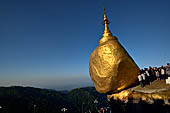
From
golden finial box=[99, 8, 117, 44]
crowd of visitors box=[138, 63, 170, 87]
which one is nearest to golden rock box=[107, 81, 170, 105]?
crowd of visitors box=[138, 63, 170, 87]

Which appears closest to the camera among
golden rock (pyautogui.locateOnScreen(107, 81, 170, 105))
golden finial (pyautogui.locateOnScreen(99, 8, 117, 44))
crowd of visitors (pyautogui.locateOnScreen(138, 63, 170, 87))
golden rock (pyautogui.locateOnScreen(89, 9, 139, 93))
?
golden rock (pyautogui.locateOnScreen(107, 81, 170, 105))

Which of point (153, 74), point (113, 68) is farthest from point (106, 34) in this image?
point (153, 74)

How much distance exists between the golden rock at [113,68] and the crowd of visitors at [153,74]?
0.85 metres

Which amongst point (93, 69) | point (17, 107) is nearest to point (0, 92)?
point (17, 107)

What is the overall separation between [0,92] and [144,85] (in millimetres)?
125137

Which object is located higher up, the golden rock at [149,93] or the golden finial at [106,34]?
the golden finial at [106,34]

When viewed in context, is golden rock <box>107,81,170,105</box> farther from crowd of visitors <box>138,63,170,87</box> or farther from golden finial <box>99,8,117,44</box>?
golden finial <box>99,8,117,44</box>

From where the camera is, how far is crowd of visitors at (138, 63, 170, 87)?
41.0ft

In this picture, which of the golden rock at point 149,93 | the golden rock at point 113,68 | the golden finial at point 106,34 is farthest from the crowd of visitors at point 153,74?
the golden finial at point 106,34

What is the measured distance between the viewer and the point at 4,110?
5519 centimetres

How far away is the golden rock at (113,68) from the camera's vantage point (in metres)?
13.0

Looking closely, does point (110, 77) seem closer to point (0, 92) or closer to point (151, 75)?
point (151, 75)

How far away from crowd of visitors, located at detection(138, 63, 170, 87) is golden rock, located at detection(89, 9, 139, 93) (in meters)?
0.85

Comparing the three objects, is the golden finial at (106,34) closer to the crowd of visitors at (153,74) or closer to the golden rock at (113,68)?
the golden rock at (113,68)
